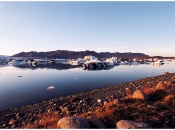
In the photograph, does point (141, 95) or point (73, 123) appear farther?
point (141, 95)

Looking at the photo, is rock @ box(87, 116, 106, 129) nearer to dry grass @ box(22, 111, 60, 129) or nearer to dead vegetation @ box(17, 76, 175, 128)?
dead vegetation @ box(17, 76, 175, 128)

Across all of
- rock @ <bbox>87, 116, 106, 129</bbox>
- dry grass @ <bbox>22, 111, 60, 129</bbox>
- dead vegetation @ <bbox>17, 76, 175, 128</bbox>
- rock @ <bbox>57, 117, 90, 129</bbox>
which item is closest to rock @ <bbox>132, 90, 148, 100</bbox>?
dead vegetation @ <bbox>17, 76, 175, 128</bbox>

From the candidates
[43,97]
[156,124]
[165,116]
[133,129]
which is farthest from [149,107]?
[43,97]

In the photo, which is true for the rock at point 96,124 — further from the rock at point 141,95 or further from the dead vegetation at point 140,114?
the rock at point 141,95

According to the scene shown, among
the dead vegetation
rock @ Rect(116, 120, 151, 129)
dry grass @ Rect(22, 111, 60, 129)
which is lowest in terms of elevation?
dry grass @ Rect(22, 111, 60, 129)

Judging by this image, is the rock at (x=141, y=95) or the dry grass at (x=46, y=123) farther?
the rock at (x=141, y=95)

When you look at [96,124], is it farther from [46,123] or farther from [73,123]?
[46,123]

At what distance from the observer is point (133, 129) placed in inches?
172

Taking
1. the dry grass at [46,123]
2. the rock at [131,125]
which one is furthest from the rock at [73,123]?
the rock at [131,125]

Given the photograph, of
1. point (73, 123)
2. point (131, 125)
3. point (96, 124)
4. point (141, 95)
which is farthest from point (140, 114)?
point (73, 123)

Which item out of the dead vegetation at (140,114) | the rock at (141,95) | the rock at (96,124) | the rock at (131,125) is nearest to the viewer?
the rock at (131,125)

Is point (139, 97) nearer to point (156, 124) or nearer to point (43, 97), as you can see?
point (156, 124)

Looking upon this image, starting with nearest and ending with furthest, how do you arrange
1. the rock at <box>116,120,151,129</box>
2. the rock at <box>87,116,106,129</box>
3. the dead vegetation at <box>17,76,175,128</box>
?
1. the rock at <box>116,120,151,129</box>
2. the rock at <box>87,116,106,129</box>
3. the dead vegetation at <box>17,76,175,128</box>

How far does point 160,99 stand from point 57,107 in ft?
18.7
